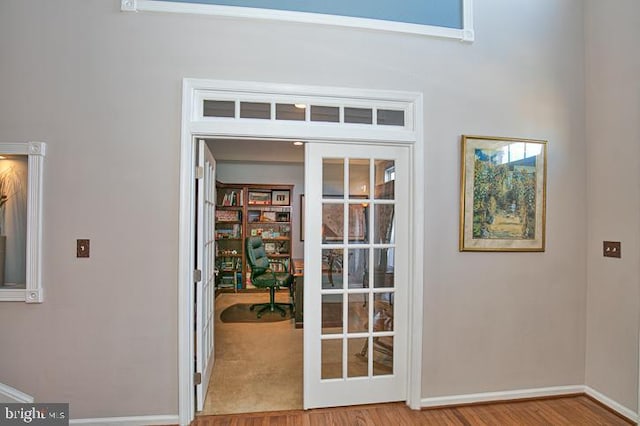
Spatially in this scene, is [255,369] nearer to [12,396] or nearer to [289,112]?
[12,396]

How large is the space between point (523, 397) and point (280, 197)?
16.3 ft

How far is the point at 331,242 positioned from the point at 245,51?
4.96 feet

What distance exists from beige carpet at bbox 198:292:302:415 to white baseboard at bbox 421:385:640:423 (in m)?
1.08

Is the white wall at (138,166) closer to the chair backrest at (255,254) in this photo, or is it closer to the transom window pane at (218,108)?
the transom window pane at (218,108)

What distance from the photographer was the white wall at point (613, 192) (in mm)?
2219

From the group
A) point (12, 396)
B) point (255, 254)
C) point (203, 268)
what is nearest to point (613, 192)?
point (203, 268)

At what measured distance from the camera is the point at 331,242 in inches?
91.1

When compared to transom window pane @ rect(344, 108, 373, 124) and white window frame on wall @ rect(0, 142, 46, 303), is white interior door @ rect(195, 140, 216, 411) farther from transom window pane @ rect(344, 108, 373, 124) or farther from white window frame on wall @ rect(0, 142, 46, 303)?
transom window pane @ rect(344, 108, 373, 124)

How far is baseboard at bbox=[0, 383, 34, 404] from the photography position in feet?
6.39

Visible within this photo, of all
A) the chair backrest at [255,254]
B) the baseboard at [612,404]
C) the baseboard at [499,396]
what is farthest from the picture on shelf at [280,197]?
the baseboard at [612,404]

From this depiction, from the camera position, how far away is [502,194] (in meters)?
2.43

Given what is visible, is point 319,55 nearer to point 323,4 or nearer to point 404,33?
point 323,4

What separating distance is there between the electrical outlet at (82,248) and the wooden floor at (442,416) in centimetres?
139

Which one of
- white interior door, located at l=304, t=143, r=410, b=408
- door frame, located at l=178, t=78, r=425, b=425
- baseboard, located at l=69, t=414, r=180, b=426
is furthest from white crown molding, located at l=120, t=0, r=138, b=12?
baseboard, located at l=69, t=414, r=180, b=426
